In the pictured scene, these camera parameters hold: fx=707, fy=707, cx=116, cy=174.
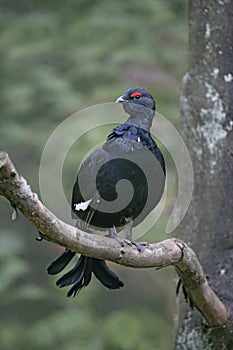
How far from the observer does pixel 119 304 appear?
16.3 feet

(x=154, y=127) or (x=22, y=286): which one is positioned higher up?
(x=154, y=127)

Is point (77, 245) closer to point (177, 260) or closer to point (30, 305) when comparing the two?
point (177, 260)

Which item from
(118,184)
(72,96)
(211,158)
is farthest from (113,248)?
(72,96)

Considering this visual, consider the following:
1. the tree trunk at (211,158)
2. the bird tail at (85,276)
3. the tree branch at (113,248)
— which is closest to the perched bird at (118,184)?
the bird tail at (85,276)

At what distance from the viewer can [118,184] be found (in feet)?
8.19

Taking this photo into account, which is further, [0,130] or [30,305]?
[30,305]

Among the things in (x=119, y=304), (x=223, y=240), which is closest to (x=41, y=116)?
(x=119, y=304)

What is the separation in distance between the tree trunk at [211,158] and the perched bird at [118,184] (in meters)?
0.30

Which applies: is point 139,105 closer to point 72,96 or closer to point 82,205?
point 82,205

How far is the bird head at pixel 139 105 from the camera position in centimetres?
263

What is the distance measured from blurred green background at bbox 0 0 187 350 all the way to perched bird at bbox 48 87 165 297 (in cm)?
149

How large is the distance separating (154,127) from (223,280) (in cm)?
116

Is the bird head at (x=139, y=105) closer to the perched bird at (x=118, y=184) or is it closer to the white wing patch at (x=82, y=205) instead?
the perched bird at (x=118, y=184)

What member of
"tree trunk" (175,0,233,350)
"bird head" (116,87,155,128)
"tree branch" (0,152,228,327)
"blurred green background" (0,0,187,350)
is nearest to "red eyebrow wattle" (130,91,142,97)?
"bird head" (116,87,155,128)
